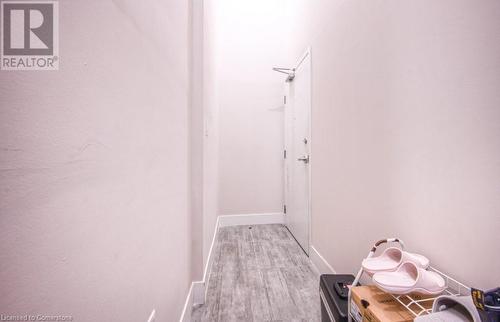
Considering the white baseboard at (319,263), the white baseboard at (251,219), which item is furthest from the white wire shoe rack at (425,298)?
the white baseboard at (251,219)

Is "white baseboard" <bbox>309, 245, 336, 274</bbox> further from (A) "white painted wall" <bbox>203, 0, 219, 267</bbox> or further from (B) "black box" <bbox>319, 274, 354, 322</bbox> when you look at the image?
(A) "white painted wall" <bbox>203, 0, 219, 267</bbox>

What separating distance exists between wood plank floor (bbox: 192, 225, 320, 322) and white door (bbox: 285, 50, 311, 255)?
30cm

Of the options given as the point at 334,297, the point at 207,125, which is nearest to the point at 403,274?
the point at 334,297

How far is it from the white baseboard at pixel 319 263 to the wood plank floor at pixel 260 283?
0.07 metres

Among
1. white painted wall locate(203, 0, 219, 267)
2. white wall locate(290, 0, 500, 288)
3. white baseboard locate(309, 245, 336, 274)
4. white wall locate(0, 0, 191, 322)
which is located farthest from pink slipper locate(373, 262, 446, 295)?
white painted wall locate(203, 0, 219, 267)

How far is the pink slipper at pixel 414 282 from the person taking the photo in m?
0.73

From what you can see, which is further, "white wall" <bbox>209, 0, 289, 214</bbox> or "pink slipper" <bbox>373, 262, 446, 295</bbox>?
"white wall" <bbox>209, 0, 289, 214</bbox>

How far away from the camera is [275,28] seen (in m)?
3.48

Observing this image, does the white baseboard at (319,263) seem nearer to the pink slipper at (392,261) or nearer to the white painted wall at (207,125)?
the pink slipper at (392,261)

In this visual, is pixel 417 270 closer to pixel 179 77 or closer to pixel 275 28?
pixel 179 77

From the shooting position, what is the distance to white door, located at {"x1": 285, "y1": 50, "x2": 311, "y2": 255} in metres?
2.33

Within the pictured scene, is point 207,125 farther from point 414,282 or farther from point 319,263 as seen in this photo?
point 414,282

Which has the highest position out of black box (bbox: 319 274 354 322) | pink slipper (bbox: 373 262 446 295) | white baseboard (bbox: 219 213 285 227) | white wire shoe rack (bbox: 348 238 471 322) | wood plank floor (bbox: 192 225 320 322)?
pink slipper (bbox: 373 262 446 295)

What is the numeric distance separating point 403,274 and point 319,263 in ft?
4.06
